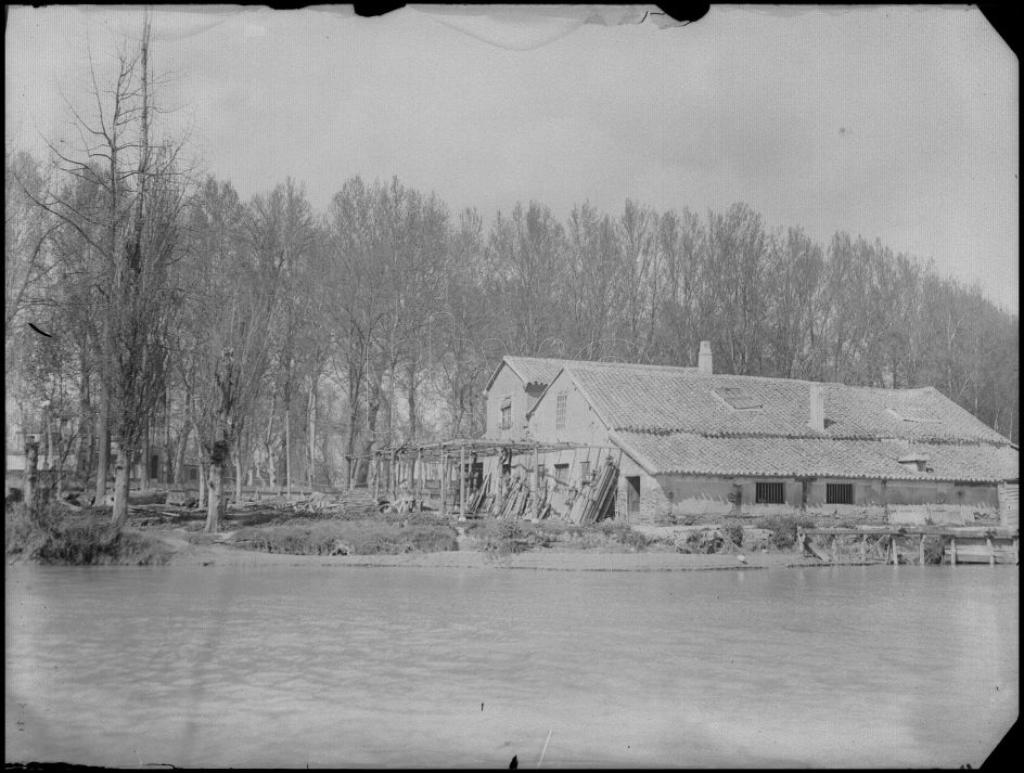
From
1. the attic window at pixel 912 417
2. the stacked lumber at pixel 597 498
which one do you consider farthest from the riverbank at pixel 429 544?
the attic window at pixel 912 417

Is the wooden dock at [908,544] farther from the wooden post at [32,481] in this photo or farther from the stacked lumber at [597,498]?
the wooden post at [32,481]

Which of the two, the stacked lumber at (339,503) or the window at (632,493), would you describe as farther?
the stacked lumber at (339,503)

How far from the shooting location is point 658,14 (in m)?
3.06

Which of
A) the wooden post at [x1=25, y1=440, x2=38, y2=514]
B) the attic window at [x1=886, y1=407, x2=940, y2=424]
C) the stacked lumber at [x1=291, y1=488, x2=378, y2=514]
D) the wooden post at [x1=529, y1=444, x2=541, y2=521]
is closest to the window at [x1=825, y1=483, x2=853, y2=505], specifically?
the attic window at [x1=886, y1=407, x2=940, y2=424]

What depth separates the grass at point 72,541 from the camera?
14.2m

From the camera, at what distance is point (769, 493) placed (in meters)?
23.5

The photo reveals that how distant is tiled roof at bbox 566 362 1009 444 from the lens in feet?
82.4

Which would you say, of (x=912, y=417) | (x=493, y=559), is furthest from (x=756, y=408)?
(x=493, y=559)

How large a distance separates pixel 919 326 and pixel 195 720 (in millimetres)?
24029

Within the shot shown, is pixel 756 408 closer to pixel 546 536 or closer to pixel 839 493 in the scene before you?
pixel 839 493

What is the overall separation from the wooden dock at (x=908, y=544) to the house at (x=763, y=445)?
8.22 ft

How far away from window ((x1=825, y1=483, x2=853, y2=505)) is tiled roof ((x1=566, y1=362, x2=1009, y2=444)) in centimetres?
189

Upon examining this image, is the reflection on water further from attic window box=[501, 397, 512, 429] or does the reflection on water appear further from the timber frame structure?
attic window box=[501, 397, 512, 429]

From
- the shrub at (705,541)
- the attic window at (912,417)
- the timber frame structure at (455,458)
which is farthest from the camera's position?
the attic window at (912,417)
